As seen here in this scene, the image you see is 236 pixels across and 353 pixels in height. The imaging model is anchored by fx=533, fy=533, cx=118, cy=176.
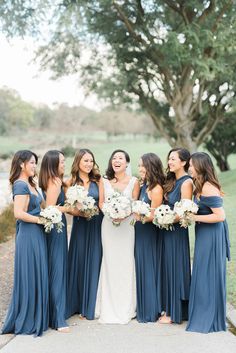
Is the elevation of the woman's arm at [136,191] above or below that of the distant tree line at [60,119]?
below

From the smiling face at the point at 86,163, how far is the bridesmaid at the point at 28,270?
2.57ft

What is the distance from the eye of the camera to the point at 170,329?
6656mm

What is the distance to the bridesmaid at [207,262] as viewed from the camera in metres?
6.55

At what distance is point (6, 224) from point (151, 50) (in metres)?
13.2

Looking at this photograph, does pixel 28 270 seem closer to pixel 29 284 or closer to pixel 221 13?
pixel 29 284

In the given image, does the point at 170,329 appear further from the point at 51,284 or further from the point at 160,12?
the point at 160,12

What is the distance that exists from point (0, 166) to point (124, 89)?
16.2 m

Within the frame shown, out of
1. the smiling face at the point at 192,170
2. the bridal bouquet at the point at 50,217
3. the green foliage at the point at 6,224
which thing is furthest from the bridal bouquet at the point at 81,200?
the green foliage at the point at 6,224

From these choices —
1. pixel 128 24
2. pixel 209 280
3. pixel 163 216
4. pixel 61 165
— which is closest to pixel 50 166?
pixel 61 165

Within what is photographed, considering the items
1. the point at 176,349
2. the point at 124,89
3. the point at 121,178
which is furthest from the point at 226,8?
the point at 176,349

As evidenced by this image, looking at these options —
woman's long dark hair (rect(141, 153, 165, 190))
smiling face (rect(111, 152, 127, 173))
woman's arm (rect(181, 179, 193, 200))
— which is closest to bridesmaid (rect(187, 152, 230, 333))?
woman's arm (rect(181, 179, 193, 200))

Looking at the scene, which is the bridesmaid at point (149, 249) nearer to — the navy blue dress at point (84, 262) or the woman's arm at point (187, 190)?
the woman's arm at point (187, 190)

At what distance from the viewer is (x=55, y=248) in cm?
679

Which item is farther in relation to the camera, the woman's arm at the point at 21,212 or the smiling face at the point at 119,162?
the smiling face at the point at 119,162
